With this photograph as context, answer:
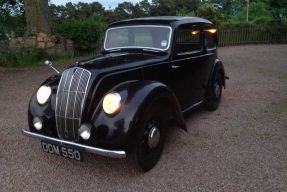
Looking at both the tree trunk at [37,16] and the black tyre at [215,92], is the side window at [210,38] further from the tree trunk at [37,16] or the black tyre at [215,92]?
the tree trunk at [37,16]

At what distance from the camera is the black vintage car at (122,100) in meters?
3.62

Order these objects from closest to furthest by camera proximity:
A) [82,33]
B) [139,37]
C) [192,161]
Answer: [192,161]
[139,37]
[82,33]

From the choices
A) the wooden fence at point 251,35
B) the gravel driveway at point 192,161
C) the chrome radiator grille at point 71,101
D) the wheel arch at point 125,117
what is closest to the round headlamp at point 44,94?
the chrome radiator grille at point 71,101

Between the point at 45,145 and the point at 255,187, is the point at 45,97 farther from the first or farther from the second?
the point at 255,187

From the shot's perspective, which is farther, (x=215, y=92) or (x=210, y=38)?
(x=215, y=92)

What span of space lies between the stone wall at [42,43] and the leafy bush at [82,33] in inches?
41.4

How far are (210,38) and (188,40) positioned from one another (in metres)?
0.96

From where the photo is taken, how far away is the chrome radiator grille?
12.4ft

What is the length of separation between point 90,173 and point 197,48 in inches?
111

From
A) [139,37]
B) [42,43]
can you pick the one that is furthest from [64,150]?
[42,43]

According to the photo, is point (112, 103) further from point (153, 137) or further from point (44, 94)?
point (44, 94)

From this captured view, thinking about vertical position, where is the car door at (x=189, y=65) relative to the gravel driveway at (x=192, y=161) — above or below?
above

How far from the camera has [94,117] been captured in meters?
3.70

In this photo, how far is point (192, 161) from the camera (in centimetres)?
425
